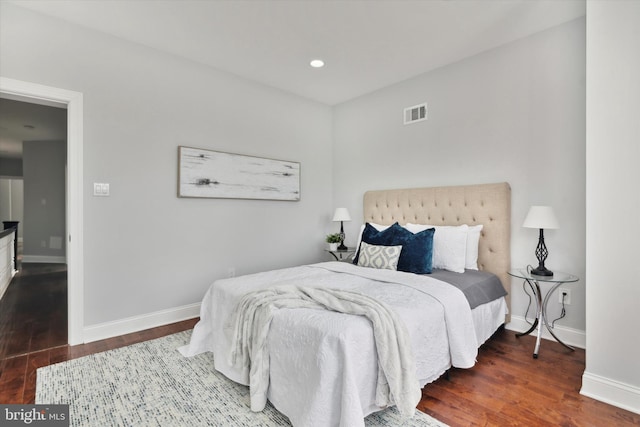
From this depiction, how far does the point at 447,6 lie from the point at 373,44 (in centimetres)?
76

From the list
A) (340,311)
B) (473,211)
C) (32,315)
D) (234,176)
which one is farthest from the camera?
(234,176)

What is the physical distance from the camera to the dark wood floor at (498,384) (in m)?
1.84

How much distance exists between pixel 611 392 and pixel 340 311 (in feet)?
5.85

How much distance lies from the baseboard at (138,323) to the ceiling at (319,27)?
2.69m

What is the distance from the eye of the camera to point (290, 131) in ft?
14.6

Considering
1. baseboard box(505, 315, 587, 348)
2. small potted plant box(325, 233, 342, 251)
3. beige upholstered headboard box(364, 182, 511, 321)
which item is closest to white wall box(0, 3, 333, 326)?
small potted plant box(325, 233, 342, 251)

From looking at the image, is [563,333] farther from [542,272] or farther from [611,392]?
[611,392]

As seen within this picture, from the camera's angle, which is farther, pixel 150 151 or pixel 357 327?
pixel 150 151

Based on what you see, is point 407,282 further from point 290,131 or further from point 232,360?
point 290,131

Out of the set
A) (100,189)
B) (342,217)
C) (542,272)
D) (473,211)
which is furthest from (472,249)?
(100,189)

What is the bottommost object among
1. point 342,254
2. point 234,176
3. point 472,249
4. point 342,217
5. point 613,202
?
point 342,254

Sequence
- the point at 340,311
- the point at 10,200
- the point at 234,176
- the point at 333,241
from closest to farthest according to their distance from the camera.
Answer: the point at 340,311
the point at 234,176
the point at 333,241
the point at 10,200

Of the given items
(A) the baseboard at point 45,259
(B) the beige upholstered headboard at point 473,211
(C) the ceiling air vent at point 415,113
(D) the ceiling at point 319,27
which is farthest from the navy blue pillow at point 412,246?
(A) the baseboard at point 45,259

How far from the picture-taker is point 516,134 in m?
3.11
